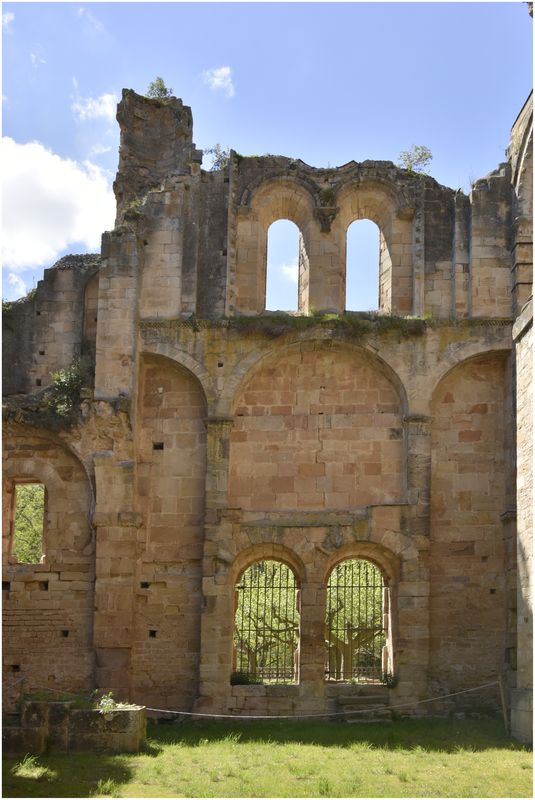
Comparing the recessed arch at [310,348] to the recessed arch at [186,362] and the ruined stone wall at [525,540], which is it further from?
the ruined stone wall at [525,540]

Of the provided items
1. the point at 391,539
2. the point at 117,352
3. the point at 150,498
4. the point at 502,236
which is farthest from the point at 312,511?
the point at 502,236

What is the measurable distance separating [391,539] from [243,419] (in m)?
3.21

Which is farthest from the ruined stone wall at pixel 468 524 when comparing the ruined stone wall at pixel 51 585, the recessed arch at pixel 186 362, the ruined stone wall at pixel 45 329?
the ruined stone wall at pixel 45 329

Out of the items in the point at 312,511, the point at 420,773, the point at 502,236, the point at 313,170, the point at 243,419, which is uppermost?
the point at 313,170

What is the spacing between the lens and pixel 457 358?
1722 centimetres

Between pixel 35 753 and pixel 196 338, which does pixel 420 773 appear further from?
pixel 196 338

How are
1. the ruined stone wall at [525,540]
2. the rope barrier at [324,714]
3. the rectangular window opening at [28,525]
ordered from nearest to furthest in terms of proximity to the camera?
the ruined stone wall at [525,540], the rope barrier at [324,714], the rectangular window opening at [28,525]

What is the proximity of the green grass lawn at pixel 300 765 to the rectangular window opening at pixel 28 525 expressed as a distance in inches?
627

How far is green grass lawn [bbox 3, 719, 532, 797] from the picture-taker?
1077cm

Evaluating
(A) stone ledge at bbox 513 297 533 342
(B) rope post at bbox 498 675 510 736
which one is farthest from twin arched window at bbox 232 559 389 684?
(A) stone ledge at bbox 513 297 533 342

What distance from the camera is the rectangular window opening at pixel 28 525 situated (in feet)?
99.4

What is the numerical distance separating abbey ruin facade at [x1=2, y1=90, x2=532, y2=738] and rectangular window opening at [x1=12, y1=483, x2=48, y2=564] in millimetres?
12877

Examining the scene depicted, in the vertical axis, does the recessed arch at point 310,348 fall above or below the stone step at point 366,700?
above

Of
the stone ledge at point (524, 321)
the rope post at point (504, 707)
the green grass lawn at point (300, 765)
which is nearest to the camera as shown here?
the green grass lawn at point (300, 765)
